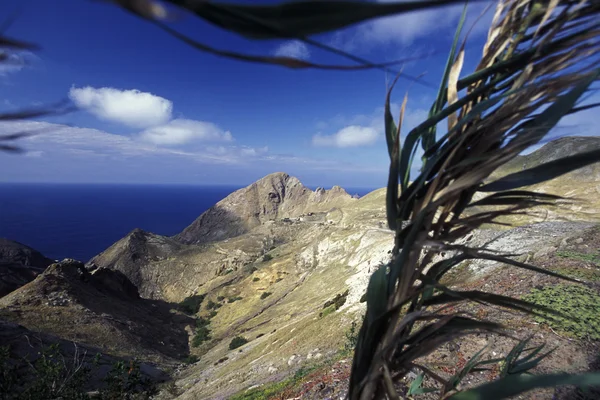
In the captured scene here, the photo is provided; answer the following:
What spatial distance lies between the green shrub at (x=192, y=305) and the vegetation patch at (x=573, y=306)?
50750 millimetres

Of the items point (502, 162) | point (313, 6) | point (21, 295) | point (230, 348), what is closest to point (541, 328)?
point (502, 162)

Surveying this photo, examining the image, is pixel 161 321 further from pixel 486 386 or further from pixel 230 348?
pixel 486 386

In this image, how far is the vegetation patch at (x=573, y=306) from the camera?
6.90 metres

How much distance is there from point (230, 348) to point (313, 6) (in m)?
32.8

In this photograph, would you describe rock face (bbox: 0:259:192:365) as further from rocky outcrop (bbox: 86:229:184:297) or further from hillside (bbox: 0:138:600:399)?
rocky outcrop (bbox: 86:229:184:297)

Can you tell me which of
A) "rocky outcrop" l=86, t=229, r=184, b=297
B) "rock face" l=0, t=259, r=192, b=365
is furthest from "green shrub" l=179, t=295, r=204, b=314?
"rocky outcrop" l=86, t=229, r=184, b=297

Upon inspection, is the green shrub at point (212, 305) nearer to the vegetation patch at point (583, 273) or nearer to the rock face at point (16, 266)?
the rock face at point (16, 266)

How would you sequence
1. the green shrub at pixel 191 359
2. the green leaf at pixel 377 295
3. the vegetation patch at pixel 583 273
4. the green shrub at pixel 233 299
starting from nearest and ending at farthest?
the green leaf at pixel 377 295 < the vegetation patch at pixel 583 273 < the green shrub at pixel 191 359 < the green shrub at pixel 233 299

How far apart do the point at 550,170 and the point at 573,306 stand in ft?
30.8

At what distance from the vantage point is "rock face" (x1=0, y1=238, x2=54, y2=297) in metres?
41.1

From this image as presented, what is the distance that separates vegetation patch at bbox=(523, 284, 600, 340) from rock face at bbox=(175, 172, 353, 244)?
353ft

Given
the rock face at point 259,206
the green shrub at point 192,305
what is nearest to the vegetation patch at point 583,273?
the green shrub at point 192,305

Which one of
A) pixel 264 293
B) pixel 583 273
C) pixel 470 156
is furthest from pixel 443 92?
pixel 264 293

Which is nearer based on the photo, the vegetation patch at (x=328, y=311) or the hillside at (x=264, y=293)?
the hillside at (x=264, y=293)
